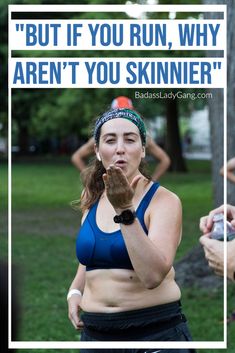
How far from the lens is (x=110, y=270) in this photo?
9.21ft

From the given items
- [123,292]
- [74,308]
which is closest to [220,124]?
[74,308]

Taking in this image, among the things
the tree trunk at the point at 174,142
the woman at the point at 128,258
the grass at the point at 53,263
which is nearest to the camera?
the woman at the point at 128,258

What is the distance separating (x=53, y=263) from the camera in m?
8.71

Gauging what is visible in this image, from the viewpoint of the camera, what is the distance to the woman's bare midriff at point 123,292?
9.10ft

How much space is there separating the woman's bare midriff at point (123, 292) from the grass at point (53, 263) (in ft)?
1.02

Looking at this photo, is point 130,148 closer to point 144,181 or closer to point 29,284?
point 144,181

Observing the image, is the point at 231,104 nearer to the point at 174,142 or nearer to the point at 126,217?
the point at 126,217

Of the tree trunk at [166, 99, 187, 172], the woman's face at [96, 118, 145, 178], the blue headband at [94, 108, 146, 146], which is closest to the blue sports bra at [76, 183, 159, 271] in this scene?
the woman's face at [96, 118, 145, 178]

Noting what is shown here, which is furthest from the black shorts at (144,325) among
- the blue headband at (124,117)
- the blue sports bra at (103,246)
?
the blue headband at (124,117)

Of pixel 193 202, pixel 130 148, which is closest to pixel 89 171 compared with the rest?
pixel 130 148

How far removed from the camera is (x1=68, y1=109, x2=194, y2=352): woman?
270cm

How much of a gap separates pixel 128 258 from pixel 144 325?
0.27 meters

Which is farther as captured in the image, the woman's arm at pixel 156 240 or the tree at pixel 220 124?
the tree at pixel 220 124

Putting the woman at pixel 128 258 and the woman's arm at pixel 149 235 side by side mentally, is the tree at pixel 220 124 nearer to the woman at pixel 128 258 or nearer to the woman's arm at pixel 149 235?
the woman at pixel 128 258
